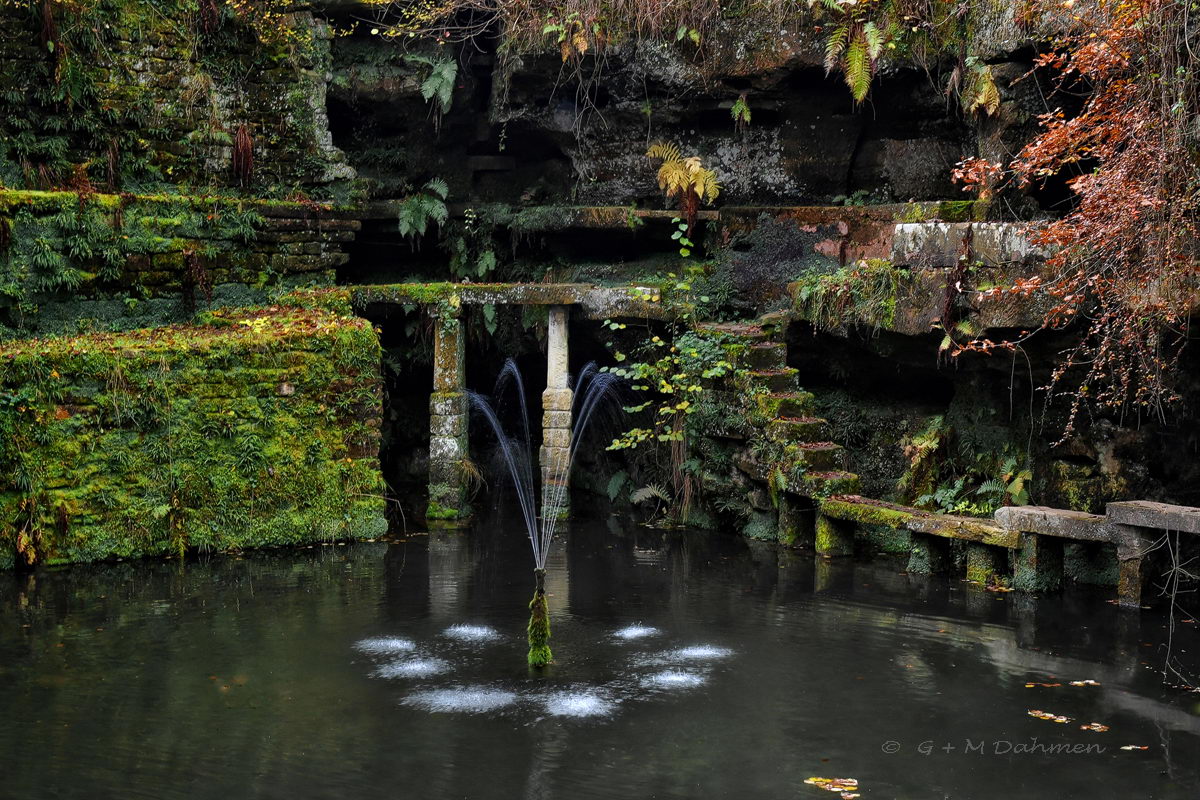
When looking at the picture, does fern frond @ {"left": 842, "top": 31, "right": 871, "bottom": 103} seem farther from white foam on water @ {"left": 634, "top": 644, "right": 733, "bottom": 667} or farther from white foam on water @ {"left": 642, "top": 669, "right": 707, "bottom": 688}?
white foam on water @ {"left": 642, "top": 669, "right": 707, "bottom": 688}

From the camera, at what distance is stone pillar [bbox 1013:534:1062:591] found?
10.8 m

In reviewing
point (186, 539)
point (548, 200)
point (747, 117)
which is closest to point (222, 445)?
point (186, 539)

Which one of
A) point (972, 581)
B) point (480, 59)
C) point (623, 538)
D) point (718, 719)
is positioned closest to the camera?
point (718, 719)

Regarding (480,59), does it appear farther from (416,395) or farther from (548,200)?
(416,395)

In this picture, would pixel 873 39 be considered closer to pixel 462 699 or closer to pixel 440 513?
pixel 440 513

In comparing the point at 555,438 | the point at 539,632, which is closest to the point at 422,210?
the point at 555,438

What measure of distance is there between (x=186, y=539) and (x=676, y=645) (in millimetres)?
5861

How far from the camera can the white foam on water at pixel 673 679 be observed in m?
8.27

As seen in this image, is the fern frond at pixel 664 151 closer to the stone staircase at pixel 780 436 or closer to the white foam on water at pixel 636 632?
the stone staircase at pixel 780 436

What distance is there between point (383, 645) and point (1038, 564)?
5.84m

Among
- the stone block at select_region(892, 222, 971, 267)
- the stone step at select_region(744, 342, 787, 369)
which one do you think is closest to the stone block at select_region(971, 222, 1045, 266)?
the stone block at select_region(892, 222, 971, 267)

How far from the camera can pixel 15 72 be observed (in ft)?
48.9

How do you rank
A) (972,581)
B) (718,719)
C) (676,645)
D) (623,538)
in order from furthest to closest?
(623,538) < (972,581) < (676,645) < (718,719)

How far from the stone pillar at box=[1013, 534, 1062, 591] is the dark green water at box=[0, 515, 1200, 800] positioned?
0.30 metres
